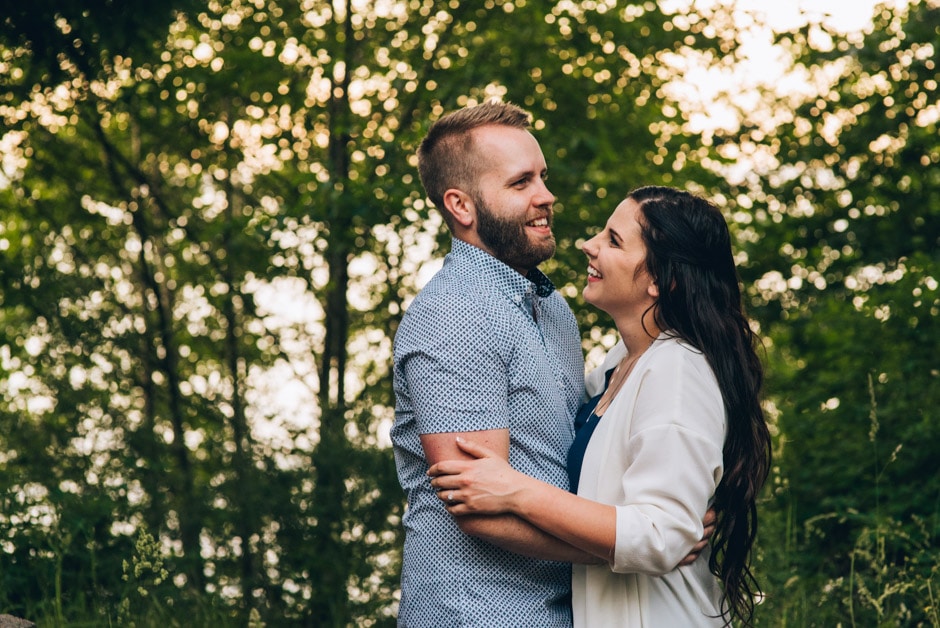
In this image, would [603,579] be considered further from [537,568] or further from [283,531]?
[283,531]

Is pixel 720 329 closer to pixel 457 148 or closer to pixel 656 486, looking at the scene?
pixel 656 486

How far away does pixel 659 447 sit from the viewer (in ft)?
8.30

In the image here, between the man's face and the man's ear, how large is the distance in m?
0.02

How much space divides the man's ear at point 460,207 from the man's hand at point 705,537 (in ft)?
3.47

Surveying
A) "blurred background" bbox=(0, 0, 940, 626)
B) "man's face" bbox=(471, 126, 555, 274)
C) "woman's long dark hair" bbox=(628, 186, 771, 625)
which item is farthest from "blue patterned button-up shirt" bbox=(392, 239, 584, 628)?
"blurred background" bbox=(0, 0, 940, 626)

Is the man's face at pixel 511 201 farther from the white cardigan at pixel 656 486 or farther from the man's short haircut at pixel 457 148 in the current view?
the white cardigan at pixel 656 486

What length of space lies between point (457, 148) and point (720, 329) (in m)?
0.94

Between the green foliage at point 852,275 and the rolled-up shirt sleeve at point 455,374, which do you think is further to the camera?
the green foliage at point 852,275

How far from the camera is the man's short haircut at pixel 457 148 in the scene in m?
3.07

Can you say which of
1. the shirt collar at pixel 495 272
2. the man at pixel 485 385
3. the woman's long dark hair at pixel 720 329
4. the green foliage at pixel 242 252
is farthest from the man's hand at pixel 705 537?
the green foliage at pixel 242 252

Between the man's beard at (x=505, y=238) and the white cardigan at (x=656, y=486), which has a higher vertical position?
the man's beard at (x=505, y=238)

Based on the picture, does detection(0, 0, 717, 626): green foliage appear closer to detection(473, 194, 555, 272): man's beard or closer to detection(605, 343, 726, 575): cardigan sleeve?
detection(473, 194, 555, 272): man's beard

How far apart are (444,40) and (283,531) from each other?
153 inches

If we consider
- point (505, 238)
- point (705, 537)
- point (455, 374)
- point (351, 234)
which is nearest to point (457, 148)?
point (505, 238)
